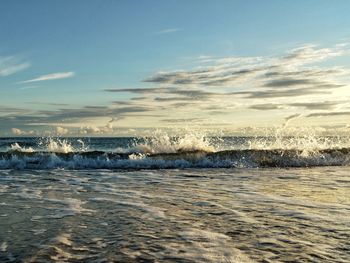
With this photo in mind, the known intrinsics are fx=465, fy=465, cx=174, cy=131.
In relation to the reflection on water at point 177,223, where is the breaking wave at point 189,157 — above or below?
above

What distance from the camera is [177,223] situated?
888 centimetres

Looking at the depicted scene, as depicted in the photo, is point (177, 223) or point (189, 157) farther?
point (189, 157)

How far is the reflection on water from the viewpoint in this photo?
21.9 feet

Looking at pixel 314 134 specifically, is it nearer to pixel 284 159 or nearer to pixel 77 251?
pixel 284 159

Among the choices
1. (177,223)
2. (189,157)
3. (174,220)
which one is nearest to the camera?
(177,223)

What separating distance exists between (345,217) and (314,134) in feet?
86.8

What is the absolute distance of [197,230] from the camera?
26.9 ft

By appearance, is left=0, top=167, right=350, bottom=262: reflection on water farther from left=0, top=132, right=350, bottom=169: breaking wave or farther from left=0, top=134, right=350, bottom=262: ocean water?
left=0, top=132, right=350, bottom=169: breaking wave

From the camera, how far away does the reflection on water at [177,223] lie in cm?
667

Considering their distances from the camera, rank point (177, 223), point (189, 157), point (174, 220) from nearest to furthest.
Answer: point (177, 223), point (174, 220), point (189, 157)

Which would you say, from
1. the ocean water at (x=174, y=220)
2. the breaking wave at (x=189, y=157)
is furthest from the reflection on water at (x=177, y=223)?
the breaking wave at (x=189, y=157)

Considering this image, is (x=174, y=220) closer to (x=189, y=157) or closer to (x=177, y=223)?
(x=177, y=223)

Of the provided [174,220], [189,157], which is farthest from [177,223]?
[189,157]

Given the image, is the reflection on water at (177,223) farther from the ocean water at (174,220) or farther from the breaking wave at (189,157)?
the breaking wave at (189,157)
